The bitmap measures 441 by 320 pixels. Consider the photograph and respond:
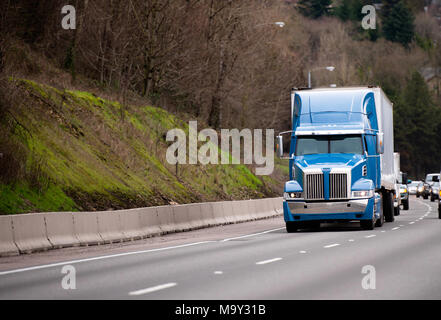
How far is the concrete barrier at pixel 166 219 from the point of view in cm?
2911

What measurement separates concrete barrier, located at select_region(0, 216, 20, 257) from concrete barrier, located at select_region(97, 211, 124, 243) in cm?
435

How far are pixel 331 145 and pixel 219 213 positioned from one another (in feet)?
27.8

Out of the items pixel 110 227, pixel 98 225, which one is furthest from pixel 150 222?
pixel 98 225

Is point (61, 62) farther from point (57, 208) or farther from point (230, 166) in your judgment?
point (57, 208)

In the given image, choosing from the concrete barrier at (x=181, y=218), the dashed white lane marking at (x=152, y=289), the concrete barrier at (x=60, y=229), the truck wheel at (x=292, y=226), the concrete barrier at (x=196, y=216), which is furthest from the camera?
the concrete barrier at (x=196, y=216)

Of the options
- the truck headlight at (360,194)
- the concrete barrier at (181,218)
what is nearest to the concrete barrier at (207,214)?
the concrete barrier at (181,218)

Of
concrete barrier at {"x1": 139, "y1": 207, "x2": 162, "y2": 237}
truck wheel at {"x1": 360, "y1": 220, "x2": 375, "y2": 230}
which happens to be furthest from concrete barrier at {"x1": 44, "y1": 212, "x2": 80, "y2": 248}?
truck wheel at {"x1": 360, "y1": 220, "x2": 375, "y2": 230}

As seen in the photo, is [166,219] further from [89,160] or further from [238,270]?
[238,270]

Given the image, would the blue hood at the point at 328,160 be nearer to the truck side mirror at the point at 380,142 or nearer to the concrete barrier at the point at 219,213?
the truck side mirror at the point at 380,142

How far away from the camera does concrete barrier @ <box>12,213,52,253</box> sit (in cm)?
2070

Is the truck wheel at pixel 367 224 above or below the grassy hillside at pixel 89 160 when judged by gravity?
below

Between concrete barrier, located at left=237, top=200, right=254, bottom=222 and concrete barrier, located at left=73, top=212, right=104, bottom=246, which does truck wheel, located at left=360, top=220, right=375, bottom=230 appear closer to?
concrete barrier, located at left=73, top=212, right=104, bottom=246

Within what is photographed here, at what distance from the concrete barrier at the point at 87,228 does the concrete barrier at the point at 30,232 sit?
5.18ft

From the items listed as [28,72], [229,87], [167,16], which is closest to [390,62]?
[229,87]
